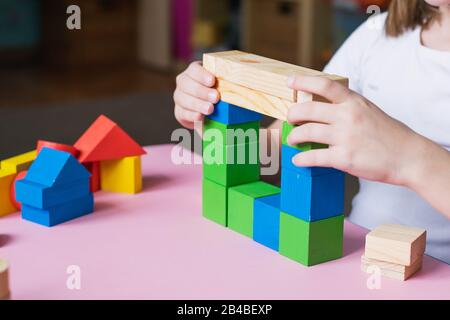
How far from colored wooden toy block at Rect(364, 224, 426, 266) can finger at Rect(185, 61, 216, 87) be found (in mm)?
248

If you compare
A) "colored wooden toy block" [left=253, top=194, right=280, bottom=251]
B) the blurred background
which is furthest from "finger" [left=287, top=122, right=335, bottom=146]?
the blurred background

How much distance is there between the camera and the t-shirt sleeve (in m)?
1.14

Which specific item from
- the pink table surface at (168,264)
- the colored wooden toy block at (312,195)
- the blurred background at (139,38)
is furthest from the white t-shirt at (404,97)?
the blurred background at (139,38)

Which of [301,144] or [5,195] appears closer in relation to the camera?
[301,144]

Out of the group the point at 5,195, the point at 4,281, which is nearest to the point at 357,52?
the point at 5,195

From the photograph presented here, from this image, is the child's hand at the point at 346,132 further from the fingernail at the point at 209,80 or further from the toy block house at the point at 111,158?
the toy block house at the point at 111,158

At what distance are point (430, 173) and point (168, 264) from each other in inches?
10.6

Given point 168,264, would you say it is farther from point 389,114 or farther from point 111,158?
point 389,114

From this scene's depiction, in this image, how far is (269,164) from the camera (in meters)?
Result: 1.08

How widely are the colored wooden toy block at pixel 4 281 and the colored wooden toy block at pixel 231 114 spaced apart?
296mm

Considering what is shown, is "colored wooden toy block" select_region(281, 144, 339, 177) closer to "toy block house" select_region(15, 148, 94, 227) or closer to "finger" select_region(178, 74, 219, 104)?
"finger" select_region(178, 74, 219, 104)

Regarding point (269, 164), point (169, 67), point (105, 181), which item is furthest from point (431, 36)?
point (169, 67)

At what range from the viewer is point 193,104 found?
867 mm

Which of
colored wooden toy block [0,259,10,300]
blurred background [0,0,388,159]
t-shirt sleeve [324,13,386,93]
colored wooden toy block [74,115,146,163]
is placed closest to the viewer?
colored wooden toy block [0,259,10,300]
